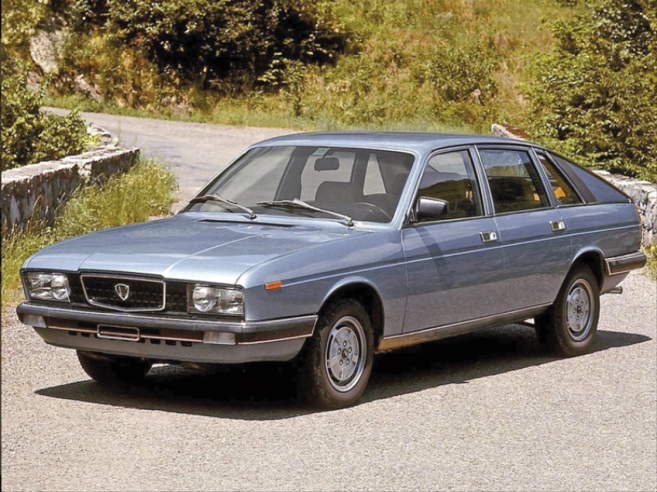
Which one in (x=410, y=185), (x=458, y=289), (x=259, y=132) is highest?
(x=410, y=185)

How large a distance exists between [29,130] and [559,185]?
28.7 feet

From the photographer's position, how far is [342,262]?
6.51 metres

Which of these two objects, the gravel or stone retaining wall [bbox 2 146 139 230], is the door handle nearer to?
the gravel

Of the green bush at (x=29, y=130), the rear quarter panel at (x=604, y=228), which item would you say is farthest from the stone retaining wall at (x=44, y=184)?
the rear quarter panel at (x=604, y=228)

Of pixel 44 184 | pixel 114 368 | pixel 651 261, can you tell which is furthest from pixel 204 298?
pixel 651 261

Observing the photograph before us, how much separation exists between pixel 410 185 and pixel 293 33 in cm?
2727

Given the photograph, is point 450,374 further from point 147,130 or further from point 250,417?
point 147,130

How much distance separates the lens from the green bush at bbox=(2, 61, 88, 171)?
15086mm

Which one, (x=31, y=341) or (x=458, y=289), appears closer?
(x=458, y=289)

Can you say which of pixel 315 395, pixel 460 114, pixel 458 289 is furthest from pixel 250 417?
pixel 460 114

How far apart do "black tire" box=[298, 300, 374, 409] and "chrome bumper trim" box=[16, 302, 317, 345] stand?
153 millimetres

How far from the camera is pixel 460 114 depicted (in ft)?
102

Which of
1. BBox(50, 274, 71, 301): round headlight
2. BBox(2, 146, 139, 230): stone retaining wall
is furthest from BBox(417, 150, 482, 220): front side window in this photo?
BBox(2, 146, 139, 230): stone retaining wall

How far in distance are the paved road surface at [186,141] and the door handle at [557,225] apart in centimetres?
935
